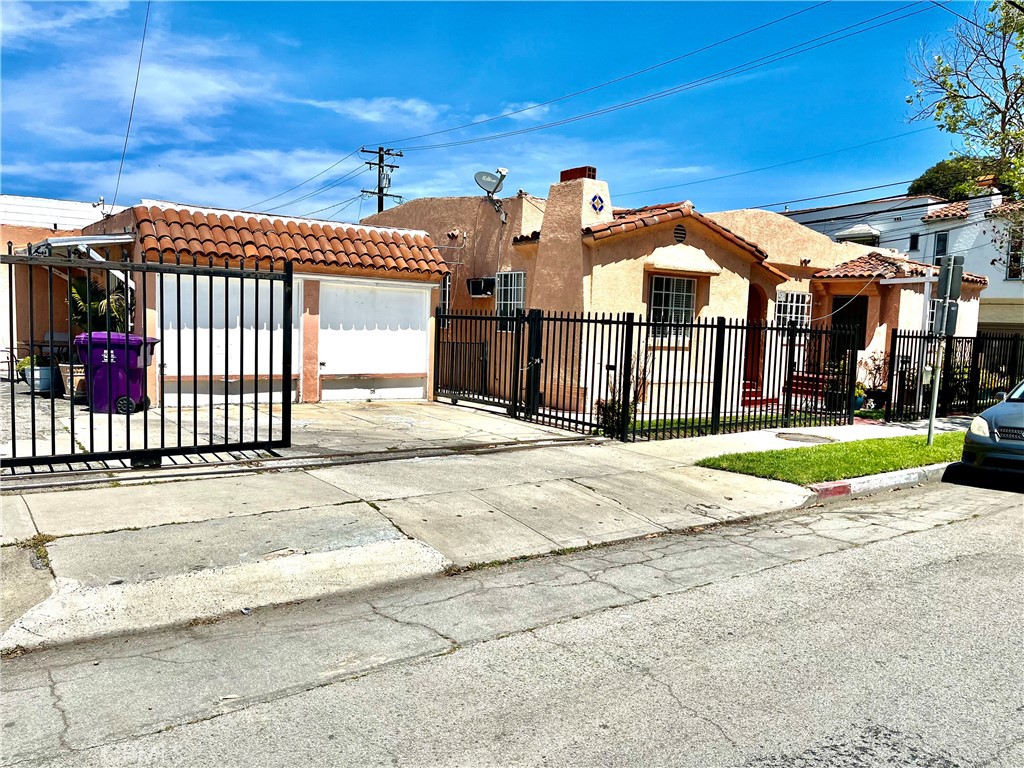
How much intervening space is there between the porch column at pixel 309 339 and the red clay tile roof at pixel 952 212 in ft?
84.6

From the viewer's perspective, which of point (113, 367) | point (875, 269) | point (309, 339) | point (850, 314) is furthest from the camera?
point (850, 314)

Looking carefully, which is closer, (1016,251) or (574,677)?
(574,677)

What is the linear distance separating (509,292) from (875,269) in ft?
29.3

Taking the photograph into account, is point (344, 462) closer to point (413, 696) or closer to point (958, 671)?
point (413, 696)

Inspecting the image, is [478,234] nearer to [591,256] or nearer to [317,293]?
[591,256]

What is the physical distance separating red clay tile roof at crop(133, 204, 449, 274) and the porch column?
568 millimetres

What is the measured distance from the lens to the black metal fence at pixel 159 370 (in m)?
8.48

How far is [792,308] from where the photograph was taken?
18656 millimetres

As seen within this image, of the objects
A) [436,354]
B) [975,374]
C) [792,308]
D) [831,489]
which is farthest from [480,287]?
[975,374]

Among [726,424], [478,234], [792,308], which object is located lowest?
[726,424]

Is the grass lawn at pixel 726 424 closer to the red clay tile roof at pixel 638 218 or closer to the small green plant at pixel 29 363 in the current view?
the red clay tile roof at pixel 638 218

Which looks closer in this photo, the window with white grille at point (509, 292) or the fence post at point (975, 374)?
the window with white grille at point (509, 292)

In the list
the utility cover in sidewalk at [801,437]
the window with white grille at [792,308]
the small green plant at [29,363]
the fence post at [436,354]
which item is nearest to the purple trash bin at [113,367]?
the small green plant at [29,363]

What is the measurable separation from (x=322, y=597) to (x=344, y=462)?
3.75m
